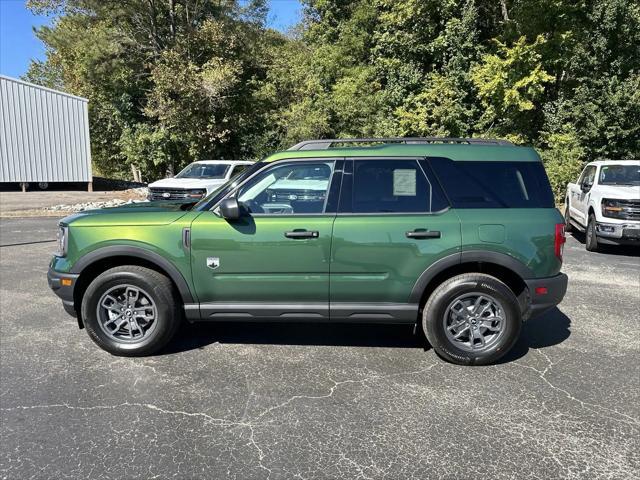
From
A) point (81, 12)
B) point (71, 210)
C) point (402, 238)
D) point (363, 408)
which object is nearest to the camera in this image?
point (363, 408)

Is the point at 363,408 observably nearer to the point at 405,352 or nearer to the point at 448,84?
the point at 405,352

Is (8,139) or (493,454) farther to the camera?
(8,139)

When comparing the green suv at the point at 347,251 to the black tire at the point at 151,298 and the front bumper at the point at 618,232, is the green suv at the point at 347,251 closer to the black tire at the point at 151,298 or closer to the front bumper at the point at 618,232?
the black tire at the point at 151,298

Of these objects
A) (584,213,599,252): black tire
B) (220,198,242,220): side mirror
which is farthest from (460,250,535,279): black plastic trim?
(584,213,599,252): black tire

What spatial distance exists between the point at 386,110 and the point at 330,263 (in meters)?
19.4

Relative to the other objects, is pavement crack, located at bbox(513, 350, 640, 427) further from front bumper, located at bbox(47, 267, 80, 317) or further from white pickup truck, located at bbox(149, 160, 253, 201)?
white pickup truck, located at bbox(149, 160, 253, 201)

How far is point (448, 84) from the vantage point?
65.5 ft

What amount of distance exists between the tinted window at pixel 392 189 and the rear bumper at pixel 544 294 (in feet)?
3.29

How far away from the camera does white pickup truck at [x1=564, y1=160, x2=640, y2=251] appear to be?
859 cm

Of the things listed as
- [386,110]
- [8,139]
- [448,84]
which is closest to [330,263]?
[448,84]

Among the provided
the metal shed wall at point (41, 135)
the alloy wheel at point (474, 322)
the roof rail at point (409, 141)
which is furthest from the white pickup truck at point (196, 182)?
the metal shed wall at point (41, 135)

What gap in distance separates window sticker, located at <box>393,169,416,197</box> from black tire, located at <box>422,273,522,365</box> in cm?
82

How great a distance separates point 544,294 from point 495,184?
1.01 meters

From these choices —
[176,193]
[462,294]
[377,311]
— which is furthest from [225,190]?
[176,193]
